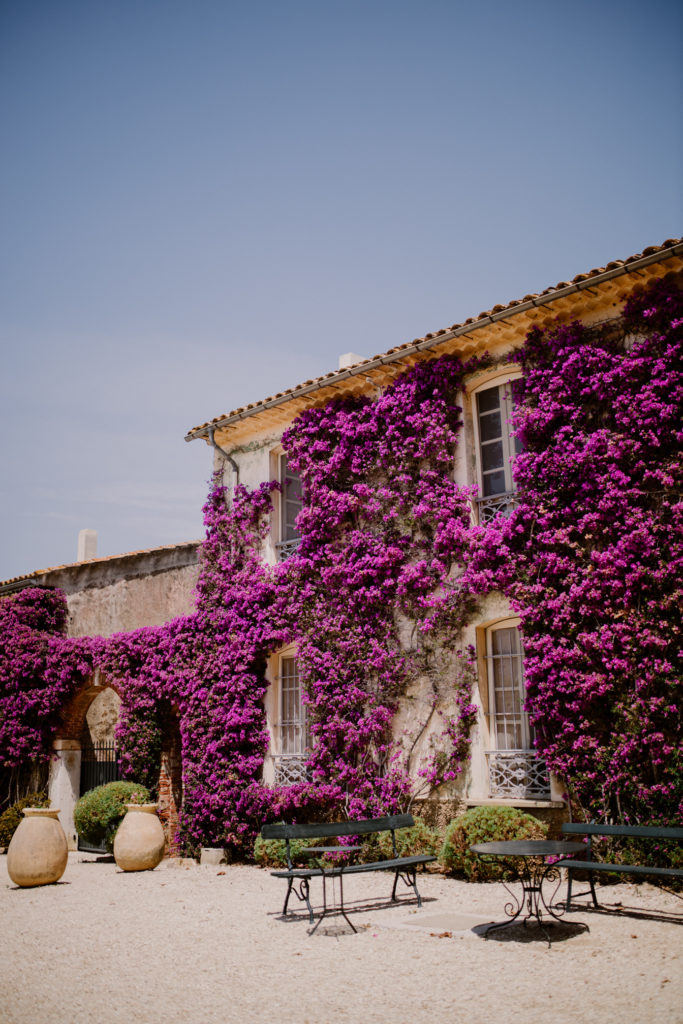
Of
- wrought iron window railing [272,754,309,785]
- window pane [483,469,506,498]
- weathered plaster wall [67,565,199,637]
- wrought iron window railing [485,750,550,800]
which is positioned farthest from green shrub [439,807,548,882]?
weathered plaster wall [67,565,199,637]

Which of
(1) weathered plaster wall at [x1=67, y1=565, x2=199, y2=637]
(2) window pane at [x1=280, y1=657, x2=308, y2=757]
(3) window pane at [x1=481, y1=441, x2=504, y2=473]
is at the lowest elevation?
(2) window pane at [x1=280, y1=657, x2=308, y2=757]

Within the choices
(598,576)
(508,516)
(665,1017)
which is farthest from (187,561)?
(665,1017)

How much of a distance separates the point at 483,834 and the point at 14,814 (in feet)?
33.9

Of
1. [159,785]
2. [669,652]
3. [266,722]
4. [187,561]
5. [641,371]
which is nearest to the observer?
[669,652]

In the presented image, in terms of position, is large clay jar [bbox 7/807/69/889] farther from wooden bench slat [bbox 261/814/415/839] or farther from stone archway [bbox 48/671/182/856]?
wooden bench slat [bbox 261/814/415/839]

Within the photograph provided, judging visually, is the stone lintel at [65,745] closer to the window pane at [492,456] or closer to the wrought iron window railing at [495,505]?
the wrought iron window railing at [495,505]

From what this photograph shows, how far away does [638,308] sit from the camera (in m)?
10.0

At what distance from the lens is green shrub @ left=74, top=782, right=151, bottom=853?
13492 mm

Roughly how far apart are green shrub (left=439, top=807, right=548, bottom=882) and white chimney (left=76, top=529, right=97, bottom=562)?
44.8 feet

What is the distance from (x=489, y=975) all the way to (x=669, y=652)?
15.1 feet

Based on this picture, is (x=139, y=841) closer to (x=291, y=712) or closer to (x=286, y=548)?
(x=291, y=712)

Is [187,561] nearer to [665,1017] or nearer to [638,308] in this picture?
[638,308]

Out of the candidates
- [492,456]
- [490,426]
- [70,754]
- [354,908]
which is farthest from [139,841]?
[490,426]

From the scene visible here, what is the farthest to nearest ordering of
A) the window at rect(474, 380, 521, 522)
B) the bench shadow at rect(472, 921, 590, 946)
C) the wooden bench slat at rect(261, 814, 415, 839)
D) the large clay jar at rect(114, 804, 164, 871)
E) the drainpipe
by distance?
the drainpipe
the large clay jar at rect(114, 804, 164, 871)
the window at rect(474, 380, 521, 522)
the wooden bench slat at rect(261, 814, 415, 839)
the bench shadow at rect(472, 921, 590, 946)
